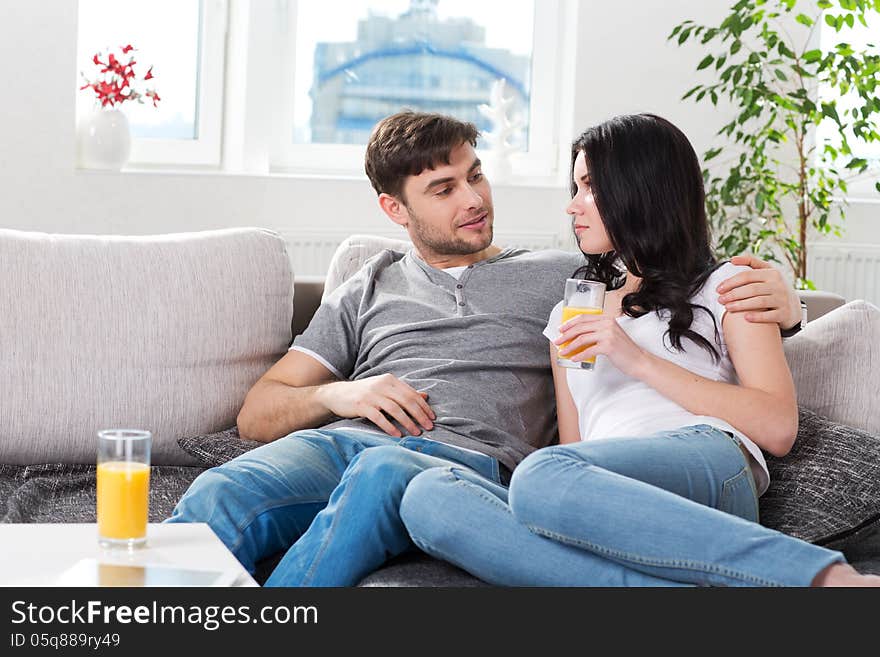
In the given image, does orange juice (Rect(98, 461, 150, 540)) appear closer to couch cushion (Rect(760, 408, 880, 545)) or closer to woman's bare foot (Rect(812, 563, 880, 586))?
woman's bare foot (Rect(812, 563, 880, 586))

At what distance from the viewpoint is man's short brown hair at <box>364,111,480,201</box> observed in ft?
7.44

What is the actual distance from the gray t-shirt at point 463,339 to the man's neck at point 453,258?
0.9 inches

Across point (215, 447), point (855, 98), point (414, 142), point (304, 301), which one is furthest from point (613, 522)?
point (855, 98)

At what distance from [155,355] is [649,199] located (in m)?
0.96

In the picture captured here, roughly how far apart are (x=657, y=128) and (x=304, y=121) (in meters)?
2.60

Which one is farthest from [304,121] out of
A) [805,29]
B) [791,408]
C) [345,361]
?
[791,408]

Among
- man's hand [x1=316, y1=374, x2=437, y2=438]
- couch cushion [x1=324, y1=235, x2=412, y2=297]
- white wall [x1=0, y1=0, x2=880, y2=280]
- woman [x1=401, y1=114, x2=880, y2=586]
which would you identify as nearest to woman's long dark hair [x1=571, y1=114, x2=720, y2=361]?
woman [x1=401, y1=114, x2=880, y2=586]

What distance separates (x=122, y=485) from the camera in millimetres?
1219

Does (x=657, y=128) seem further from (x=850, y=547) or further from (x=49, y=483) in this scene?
(x=49, y=483)

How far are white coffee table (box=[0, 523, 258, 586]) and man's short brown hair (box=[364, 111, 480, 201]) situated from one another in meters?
1.09

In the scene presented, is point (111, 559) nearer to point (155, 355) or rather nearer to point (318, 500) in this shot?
point (318, 500)

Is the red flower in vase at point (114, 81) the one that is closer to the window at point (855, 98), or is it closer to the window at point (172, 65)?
the window at point (172, 65)

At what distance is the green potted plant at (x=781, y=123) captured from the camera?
11.9 feet

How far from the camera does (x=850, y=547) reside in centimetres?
181
